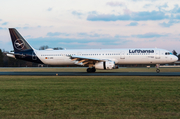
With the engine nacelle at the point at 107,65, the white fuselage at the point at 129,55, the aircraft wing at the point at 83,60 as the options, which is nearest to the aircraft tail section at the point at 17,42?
the white fuselage at the point at 129,55

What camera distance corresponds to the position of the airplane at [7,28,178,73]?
33.5 m

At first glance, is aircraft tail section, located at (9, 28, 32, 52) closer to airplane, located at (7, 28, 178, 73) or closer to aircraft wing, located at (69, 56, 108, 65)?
airplane, located at (7, 28, 178, 73)

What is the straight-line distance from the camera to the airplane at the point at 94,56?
110 feet

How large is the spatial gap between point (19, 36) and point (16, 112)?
32788mm

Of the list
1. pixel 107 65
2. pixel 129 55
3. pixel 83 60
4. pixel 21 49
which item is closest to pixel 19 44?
pixel 21 49

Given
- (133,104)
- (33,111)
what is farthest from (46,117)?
(133,104)

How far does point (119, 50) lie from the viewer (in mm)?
35062

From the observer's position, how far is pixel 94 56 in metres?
36.0

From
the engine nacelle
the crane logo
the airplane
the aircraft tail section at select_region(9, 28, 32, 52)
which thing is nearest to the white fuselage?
the airplane

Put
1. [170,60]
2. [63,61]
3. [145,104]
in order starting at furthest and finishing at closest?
[63,61] < [170,60] < [145,104]

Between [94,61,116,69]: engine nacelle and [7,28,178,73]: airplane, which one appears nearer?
[94,61,116,69]: engine nacelle

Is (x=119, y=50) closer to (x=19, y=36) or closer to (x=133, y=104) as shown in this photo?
(x=19, y=36)

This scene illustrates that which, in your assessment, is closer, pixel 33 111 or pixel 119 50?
pixel 33 111

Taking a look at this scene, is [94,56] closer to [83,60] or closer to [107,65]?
[83,60]
